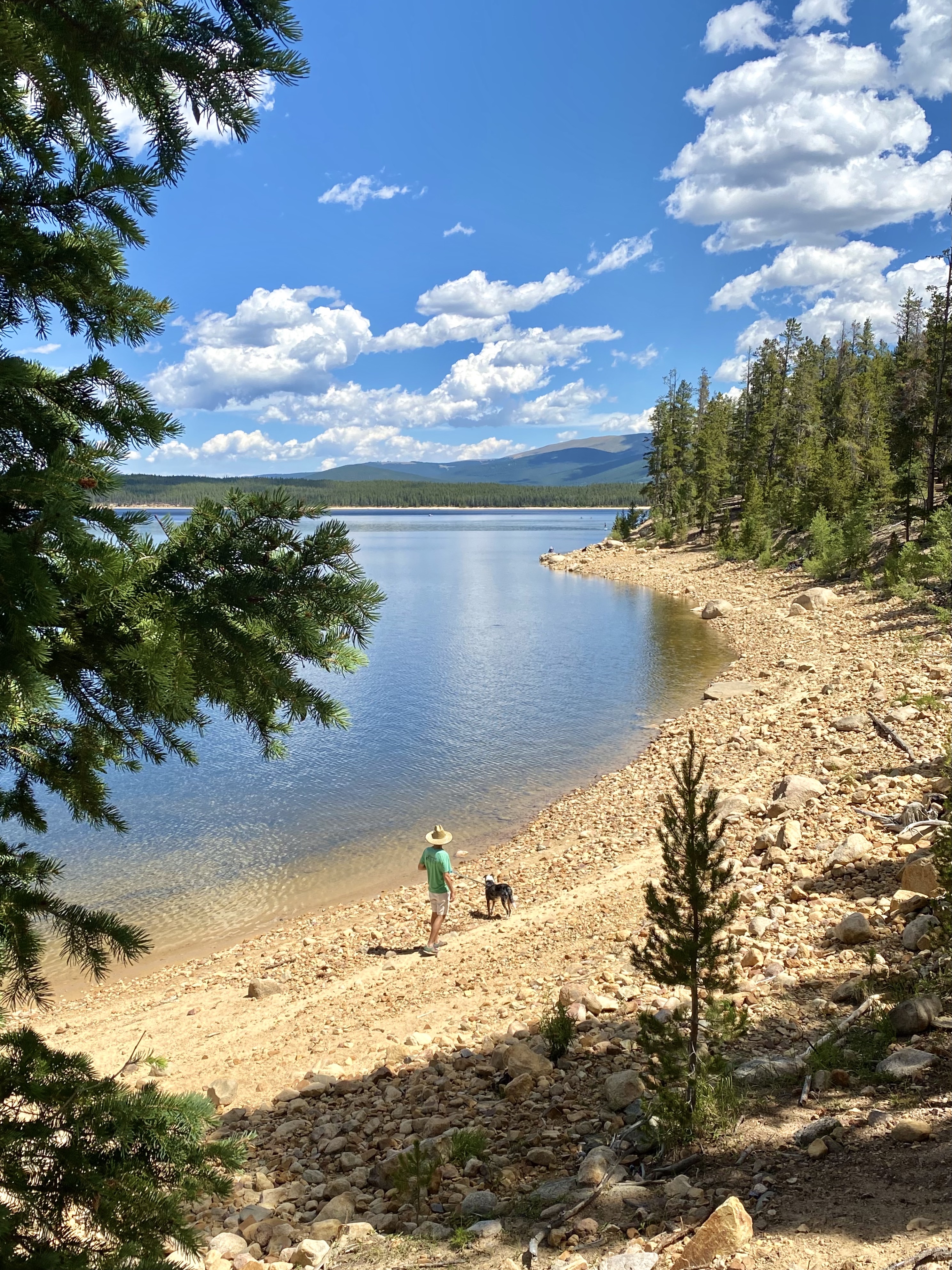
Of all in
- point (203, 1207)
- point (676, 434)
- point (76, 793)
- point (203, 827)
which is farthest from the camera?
point (676, 434)

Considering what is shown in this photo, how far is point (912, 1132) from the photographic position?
4.73 meters

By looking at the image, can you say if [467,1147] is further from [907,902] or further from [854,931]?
[907,902]

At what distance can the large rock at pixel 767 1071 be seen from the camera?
5.86 metres

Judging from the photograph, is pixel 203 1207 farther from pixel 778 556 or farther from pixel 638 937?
pixel 778 556

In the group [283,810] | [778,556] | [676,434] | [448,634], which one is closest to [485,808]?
[283,810]

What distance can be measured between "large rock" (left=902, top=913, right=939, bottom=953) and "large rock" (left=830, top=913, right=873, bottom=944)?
38 centimetres

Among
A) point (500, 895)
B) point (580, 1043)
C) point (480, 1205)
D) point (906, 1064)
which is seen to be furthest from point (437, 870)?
point (906, 1064)

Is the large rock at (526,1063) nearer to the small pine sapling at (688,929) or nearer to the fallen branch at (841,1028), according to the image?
the small pine sapling at (688,929)

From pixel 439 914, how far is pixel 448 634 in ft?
94.1

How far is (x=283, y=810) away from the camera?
17500 mm

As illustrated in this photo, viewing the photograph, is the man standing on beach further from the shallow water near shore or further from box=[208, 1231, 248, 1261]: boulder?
box=[208, 1231, 248, 1261]: boulder

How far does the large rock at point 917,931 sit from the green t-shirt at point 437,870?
5878 millimetres

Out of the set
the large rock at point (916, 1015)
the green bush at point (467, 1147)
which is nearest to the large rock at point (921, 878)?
the large rock at point (916, 1015)


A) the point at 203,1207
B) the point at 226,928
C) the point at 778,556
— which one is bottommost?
the point at 226,928
